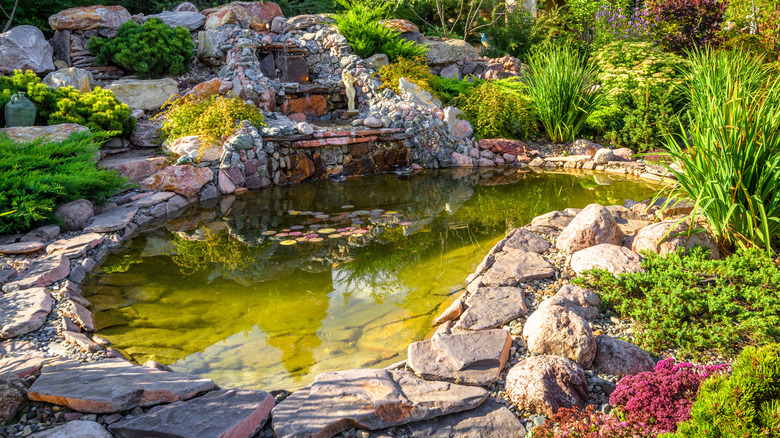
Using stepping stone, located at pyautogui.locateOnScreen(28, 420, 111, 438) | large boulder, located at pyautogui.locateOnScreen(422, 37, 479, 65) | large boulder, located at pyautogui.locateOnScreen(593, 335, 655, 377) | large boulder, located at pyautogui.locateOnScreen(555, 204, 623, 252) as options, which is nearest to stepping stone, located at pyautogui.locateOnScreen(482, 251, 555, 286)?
large boulder, located at pyautogui.locateOnScreen(555, 204, 623, 252)

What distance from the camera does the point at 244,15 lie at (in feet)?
38.3

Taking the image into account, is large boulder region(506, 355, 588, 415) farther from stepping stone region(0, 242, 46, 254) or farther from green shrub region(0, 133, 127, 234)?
green shrub region(0, 133, 127, 234)

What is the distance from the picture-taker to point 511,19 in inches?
574

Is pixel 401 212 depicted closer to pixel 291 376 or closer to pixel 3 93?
pixel 291 376

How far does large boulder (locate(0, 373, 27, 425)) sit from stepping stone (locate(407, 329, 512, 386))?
2.04 metres

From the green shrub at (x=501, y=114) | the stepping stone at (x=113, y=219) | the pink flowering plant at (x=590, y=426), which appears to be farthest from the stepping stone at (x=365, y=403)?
the green shrub at (x=501, y=114)

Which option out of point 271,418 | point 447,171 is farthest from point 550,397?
point 447,171

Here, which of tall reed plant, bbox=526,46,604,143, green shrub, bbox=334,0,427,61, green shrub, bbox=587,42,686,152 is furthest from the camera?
green shrub, bbox=334,0,427,61

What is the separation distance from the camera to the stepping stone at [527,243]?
4480mm

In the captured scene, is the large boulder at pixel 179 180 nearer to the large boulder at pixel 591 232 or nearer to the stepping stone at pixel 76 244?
the stepping stone at pixel 76 244

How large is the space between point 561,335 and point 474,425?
791 mm

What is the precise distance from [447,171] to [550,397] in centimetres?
686

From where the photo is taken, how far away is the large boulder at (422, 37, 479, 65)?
12.6m

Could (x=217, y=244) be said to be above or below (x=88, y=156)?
below
